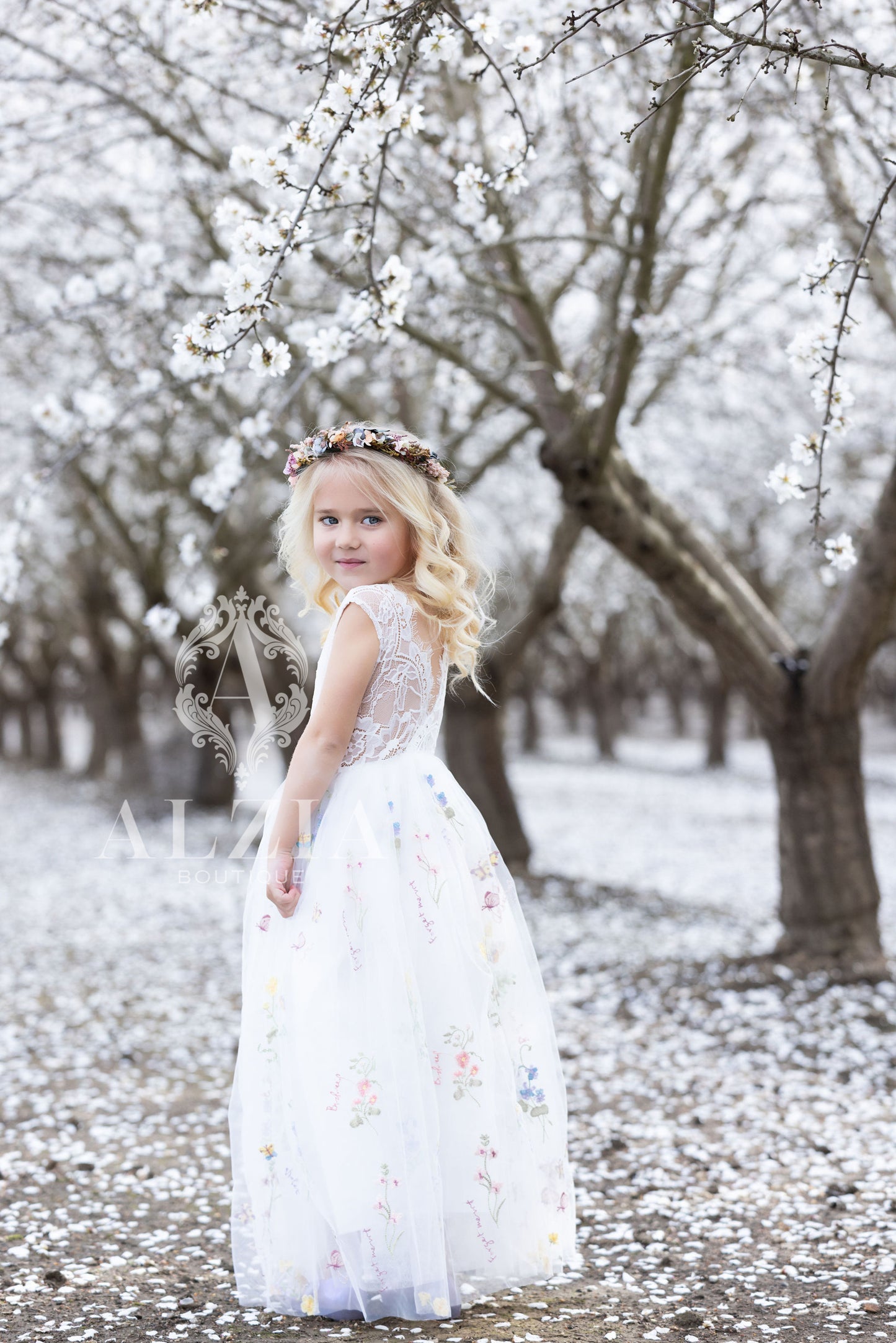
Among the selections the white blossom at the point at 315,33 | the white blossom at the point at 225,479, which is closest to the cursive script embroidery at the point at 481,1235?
the white blossom at the point at 315,33

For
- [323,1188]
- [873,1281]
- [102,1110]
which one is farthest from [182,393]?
[873,1281]

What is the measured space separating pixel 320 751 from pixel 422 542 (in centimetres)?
54

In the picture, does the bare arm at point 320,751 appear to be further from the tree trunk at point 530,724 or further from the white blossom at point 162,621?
the tree trunk at point 530,724

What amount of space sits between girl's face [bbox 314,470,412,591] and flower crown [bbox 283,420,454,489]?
70 mm

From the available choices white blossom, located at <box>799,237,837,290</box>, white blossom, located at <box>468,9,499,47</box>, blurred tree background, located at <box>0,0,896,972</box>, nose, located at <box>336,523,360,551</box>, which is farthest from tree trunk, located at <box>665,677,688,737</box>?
nose, located at <box>336,523,360,551</box>

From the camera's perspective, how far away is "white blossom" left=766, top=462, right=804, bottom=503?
298 centimetres

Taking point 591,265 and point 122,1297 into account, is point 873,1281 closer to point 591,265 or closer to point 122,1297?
point 122,1297

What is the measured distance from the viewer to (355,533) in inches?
101

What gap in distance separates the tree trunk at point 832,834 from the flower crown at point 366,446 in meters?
3.15

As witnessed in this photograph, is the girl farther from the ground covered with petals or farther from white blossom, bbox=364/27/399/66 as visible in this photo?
white blossom, bbox=364/27/399/66

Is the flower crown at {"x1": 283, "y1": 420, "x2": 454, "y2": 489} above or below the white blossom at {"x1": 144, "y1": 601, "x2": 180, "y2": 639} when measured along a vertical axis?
above

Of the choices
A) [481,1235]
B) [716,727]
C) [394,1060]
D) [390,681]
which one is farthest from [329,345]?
[716,727]

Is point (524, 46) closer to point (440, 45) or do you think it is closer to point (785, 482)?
point (440, 45)

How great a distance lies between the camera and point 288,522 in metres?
2.74
